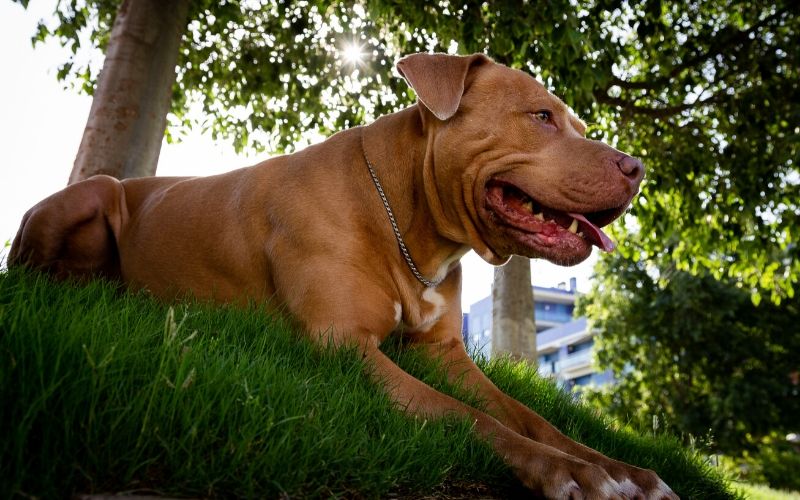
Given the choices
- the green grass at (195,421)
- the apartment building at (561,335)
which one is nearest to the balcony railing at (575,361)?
the apartment building at (561,335)

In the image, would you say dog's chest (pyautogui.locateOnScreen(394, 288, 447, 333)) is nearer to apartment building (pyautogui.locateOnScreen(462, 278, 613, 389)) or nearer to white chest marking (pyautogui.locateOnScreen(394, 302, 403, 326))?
white chest marking (pyautogui.locateOnScreen(394, 302, 403, 326))

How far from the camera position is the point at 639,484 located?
237 cm

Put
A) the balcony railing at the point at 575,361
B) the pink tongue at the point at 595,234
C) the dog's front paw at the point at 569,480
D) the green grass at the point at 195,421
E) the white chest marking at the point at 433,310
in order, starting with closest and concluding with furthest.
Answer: the green grass at the point at 195,421 → the dog's front paw at the point at 569,480 → the pink tongue at the point at 595,234 → the white chest marking at the point at 433,310 → the balcony railing at the point at 575,361

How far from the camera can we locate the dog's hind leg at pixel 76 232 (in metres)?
4.12

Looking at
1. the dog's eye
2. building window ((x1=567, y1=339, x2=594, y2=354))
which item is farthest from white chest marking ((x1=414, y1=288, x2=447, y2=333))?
building window ((x1=567, y1=339, x2=594, y2=354))

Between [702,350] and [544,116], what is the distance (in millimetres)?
20226

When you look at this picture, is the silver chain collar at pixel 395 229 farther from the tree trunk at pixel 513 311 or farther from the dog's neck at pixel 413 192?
the tree trunk at pixel 513 311

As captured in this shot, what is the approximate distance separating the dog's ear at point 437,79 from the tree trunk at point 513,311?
16.5 ft

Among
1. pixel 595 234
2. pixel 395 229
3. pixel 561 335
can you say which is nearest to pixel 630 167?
pixel 595 234

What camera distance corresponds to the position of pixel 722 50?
8578 millimetres

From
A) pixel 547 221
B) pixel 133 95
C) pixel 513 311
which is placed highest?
pixel 133 95

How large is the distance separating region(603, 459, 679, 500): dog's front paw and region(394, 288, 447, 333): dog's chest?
1.29 meters

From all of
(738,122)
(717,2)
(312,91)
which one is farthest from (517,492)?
(717,2)

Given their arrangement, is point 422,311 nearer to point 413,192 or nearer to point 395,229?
point 395,229
